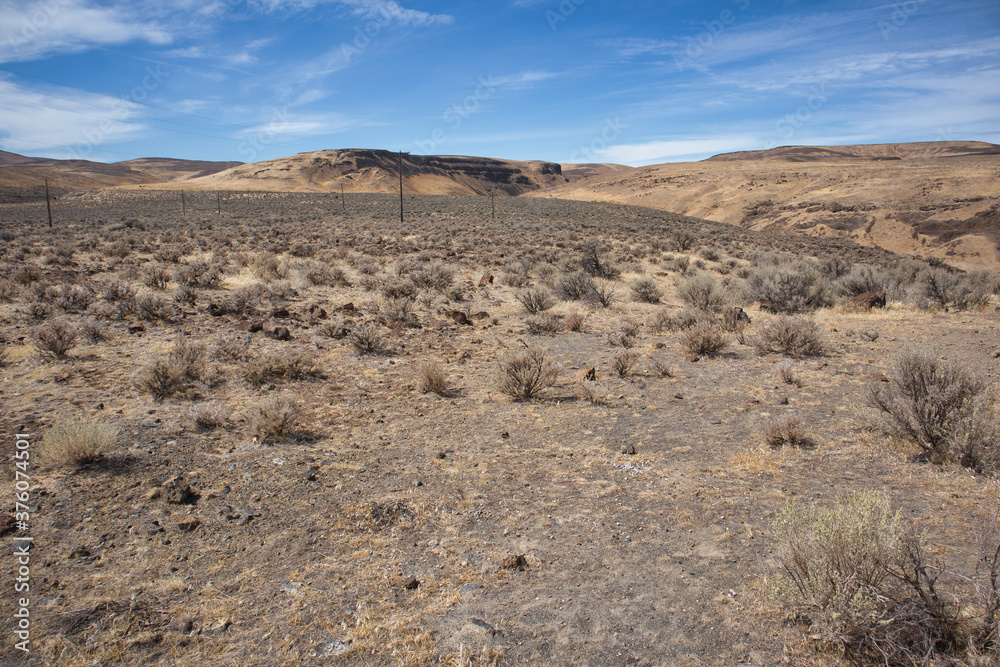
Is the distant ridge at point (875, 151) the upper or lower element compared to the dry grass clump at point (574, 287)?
upper

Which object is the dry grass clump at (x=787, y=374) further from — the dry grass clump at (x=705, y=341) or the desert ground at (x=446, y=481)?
A: the dry grass clump at (x=705, y=341)

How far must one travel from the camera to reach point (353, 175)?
4102 inches

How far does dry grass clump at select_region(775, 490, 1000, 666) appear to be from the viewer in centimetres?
242

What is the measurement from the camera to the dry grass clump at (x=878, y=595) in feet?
7.93

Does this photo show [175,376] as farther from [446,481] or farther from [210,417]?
[446,481]

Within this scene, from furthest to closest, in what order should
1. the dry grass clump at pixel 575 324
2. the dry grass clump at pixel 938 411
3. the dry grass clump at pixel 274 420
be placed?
the dry grass clump at pixel 575 324, the dry grass clump at pixel 274 420, the dry grass clump at pixel 938 411

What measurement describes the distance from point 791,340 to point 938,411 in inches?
141

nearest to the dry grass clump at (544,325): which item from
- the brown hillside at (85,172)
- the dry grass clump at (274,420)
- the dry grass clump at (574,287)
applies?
the dry grass clump at (574,287)

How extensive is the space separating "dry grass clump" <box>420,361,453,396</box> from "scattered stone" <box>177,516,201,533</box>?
334cm

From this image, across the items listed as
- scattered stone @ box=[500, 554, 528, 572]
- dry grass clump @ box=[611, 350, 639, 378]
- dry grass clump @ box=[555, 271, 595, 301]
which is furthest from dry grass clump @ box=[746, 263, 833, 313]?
scattered stone @ box=[500, 554, 528, 572]

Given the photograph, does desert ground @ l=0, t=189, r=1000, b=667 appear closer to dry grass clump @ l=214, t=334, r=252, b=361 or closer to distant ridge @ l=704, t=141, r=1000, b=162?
dry grass clump @ l=214, t=334, r=252, b=361

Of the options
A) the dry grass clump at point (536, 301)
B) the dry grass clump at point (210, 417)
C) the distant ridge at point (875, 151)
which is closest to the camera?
the dry grass clump at point (210, 417)

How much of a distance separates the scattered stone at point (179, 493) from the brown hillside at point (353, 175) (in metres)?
96.6

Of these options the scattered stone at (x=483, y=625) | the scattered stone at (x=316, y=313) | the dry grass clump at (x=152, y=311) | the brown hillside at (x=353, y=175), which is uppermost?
the brown hillside at (x=353, y=175)
